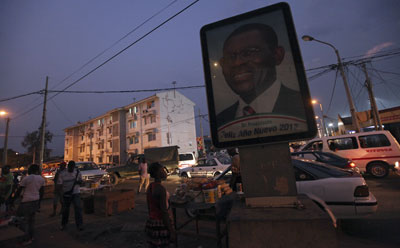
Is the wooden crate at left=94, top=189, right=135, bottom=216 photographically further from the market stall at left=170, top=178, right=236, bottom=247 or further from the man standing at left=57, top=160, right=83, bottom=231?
the market stall at left=170, top=178, right=236, bottom=247

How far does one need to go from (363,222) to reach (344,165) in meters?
3.69

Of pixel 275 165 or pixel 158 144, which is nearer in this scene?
pixel 275 165

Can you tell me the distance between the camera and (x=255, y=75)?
2.55 metres

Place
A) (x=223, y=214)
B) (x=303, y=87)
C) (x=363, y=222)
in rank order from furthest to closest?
(x=363, y=222), (x=223, y=214), (x=303, y=87)

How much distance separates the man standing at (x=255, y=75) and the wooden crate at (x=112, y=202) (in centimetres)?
632

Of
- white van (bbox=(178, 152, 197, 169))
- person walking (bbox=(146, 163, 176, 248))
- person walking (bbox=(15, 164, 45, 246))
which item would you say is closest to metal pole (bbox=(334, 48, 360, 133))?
white van (bbox=(178, 152, 197, 169))

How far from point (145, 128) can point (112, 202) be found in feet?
109

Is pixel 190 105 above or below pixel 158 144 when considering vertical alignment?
above

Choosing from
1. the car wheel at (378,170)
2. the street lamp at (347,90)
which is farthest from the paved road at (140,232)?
the street lamp at (347,90)

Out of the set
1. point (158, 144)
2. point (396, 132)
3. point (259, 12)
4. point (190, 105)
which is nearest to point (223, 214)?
point (259, 12)

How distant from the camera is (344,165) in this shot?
8055 millimetres

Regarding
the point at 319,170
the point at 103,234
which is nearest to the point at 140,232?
the point at 103,234

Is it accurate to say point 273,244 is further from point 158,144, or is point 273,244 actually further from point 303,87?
point 158,144

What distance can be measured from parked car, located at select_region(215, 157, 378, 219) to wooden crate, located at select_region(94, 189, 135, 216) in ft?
20.1
